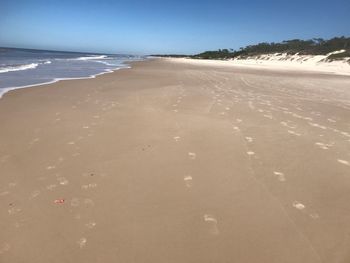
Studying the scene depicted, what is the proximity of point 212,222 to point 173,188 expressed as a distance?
88 centimetres

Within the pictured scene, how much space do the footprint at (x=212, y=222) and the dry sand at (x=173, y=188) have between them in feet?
0.05

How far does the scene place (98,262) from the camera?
264cm

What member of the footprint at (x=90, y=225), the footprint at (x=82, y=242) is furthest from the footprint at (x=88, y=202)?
the footprint at (x=82, y=242)

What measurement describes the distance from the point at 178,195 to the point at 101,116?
4295 mm

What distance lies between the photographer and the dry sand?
284 centimetres

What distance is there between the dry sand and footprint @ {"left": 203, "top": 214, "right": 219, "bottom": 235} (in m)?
0.02

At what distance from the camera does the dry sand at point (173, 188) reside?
9.32 ft

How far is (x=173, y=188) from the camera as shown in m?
4.01

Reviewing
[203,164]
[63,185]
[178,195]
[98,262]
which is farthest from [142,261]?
[203,164]

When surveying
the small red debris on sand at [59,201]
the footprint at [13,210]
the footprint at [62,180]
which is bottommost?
the footprint at [62,180]

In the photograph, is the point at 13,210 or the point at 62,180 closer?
the point at 13,210

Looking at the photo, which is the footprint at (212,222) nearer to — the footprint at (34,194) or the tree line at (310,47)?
the footprint at (34,194)

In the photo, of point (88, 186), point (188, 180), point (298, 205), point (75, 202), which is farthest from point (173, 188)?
point (298, 205)

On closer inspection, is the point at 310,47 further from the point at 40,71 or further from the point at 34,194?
the point at 34,194
